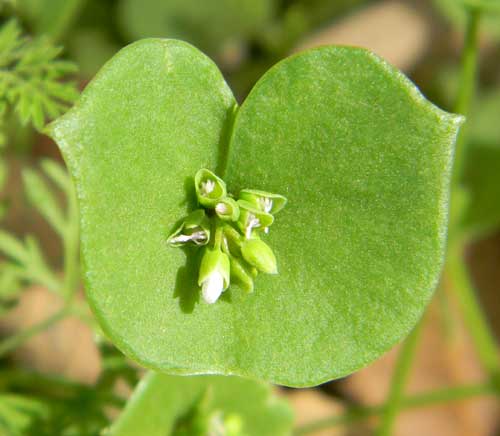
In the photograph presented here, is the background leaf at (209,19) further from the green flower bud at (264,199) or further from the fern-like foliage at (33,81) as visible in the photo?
the green flower bud at (264,199)

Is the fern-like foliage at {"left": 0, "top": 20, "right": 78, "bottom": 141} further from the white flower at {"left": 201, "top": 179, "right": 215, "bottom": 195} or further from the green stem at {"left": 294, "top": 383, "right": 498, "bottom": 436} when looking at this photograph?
the green stem at {"left": 294, "top": 383, "right": 498, "bottom": 436}

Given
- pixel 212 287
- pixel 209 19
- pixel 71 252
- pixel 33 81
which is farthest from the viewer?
pixel 209 19

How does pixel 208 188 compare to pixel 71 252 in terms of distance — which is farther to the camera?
pixel 71 252

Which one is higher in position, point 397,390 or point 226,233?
point 226,233

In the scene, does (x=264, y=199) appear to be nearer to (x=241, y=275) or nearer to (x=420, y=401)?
(x=241, y=275)

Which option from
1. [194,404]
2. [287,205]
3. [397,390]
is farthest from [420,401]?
[287,205]

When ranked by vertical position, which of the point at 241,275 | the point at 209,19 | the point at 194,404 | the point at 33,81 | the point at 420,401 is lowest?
the point at 420,401
